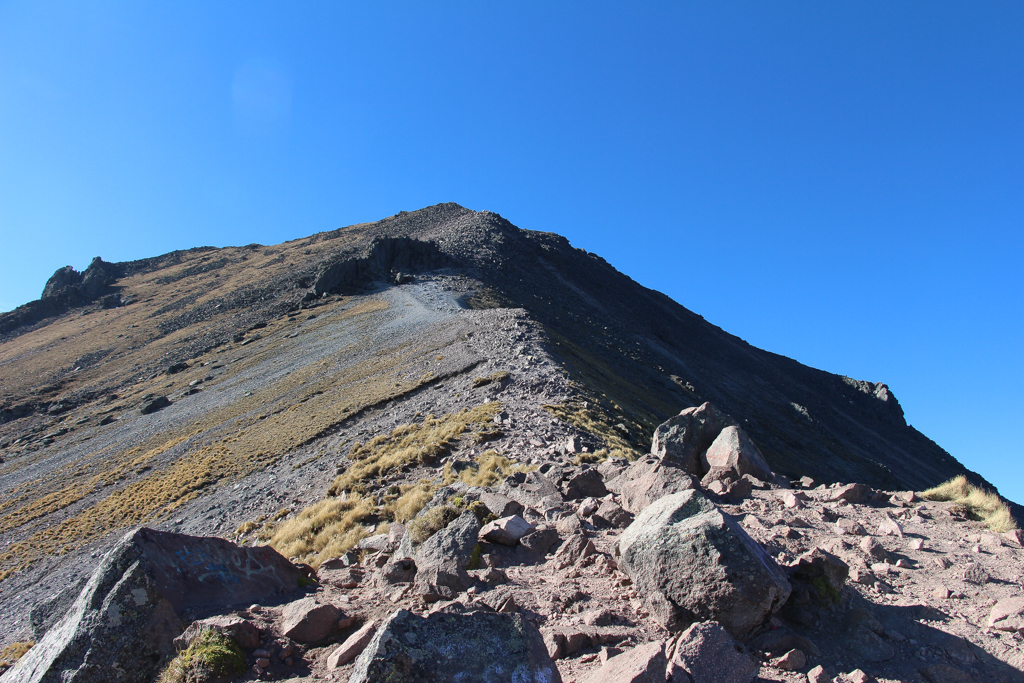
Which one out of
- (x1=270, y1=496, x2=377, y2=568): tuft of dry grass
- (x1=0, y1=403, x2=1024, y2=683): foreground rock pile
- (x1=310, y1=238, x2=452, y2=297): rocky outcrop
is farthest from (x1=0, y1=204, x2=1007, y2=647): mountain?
(x1=0, y1=403, x2=1024, y2=683): foreground rock pile

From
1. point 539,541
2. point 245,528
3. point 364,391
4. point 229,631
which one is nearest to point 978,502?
point 539,541

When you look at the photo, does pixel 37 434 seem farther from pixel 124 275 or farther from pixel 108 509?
pixel 124 275

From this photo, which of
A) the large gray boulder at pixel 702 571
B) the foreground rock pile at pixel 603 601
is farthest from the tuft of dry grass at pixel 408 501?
the large gray boulder at pixel 702 571

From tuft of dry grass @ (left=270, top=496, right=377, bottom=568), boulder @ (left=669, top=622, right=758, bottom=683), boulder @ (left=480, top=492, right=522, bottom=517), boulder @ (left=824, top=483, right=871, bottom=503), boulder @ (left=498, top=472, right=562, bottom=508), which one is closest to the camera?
boulder @ (left=669, top=622, right=758, bottom=683)

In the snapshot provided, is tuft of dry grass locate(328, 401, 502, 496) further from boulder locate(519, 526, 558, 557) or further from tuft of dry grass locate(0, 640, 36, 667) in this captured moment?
boulder locate(519, 526, 558, 557)

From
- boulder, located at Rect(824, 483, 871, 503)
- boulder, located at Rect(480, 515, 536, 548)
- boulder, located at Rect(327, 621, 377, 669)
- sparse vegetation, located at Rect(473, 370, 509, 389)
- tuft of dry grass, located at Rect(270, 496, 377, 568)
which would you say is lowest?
tuft of dry grass, located at Rect(270, 496, 377, 568)

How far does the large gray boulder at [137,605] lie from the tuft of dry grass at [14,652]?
8.05 meters

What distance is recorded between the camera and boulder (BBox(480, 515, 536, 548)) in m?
7.76

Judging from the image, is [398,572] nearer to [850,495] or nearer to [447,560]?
[447,560]

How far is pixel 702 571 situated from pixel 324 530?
10985 mm

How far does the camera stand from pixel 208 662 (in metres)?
5.41

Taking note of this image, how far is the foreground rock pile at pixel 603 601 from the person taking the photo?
4438 millimetres

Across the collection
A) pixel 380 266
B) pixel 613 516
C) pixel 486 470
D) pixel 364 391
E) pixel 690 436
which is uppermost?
pixel 380 266

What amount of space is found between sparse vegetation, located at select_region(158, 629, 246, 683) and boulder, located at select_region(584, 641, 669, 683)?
11.7ft
